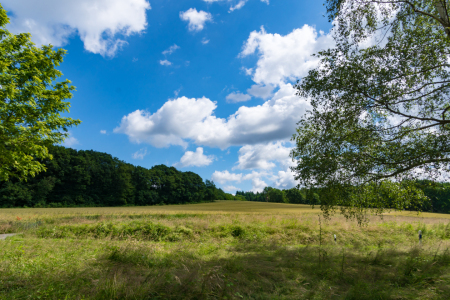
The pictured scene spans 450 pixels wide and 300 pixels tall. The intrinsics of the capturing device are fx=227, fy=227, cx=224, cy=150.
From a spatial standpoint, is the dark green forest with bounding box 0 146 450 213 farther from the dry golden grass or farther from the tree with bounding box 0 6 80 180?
the tree with bounding box 0 6 80 180

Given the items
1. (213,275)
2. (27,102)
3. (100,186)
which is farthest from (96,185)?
(213,275)

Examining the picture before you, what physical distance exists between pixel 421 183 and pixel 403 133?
240 cm

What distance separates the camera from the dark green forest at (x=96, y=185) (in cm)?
5525

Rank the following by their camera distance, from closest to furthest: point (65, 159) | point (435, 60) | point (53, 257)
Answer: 1. point (53, 257)
2. point (435, 60)
3. point (65, 159)

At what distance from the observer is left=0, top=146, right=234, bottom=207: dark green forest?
181 ft

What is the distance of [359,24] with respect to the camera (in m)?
10.1

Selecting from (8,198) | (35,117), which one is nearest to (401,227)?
(35,117)

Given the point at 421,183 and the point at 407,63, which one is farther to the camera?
the point at 421,183

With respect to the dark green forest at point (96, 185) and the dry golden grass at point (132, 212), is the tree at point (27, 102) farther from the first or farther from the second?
the dark green forest at point (96, 185)

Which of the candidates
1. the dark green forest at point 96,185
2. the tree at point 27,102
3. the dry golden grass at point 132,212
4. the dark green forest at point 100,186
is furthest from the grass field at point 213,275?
the dark green forest at point 96,185

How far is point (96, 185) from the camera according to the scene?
70.0 m

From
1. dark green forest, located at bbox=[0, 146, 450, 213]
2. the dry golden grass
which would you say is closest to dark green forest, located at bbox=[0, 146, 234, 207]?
dark green forest, located at bbox=[0, 146, 450, 213]

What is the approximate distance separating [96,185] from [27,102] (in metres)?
64.9

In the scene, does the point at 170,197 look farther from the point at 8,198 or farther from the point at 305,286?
the point at 305,286
